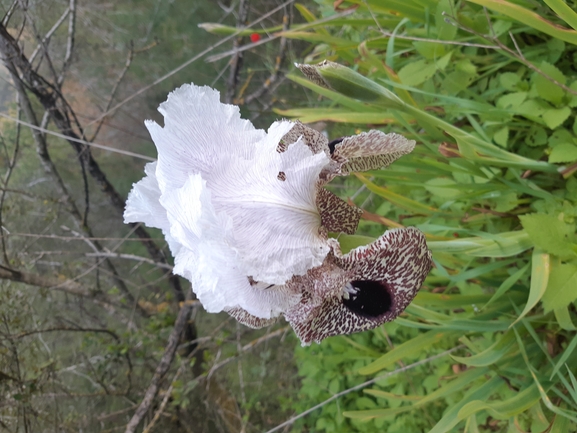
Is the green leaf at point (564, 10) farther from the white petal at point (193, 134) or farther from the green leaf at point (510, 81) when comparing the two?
the white petal at point (193, 134)

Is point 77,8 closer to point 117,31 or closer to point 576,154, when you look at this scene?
point 117,31

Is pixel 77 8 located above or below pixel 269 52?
above

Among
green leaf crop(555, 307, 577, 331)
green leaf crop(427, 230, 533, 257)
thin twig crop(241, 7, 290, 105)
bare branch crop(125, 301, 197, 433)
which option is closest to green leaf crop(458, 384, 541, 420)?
green leaf crop(555, 307, 577, 331)

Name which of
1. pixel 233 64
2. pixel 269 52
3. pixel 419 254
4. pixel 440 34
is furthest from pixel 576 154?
pixel 269 52

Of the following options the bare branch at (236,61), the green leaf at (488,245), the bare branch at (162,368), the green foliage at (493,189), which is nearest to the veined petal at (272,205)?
the green foliage at (493,189)

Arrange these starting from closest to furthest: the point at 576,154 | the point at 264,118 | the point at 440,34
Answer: the point at 576,154
the point at 440,34
the point at 264,118

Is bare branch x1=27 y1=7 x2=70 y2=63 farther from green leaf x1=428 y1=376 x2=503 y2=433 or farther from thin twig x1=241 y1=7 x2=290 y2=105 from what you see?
green leaf x1=428 y1=376 x2=503 y2=433
